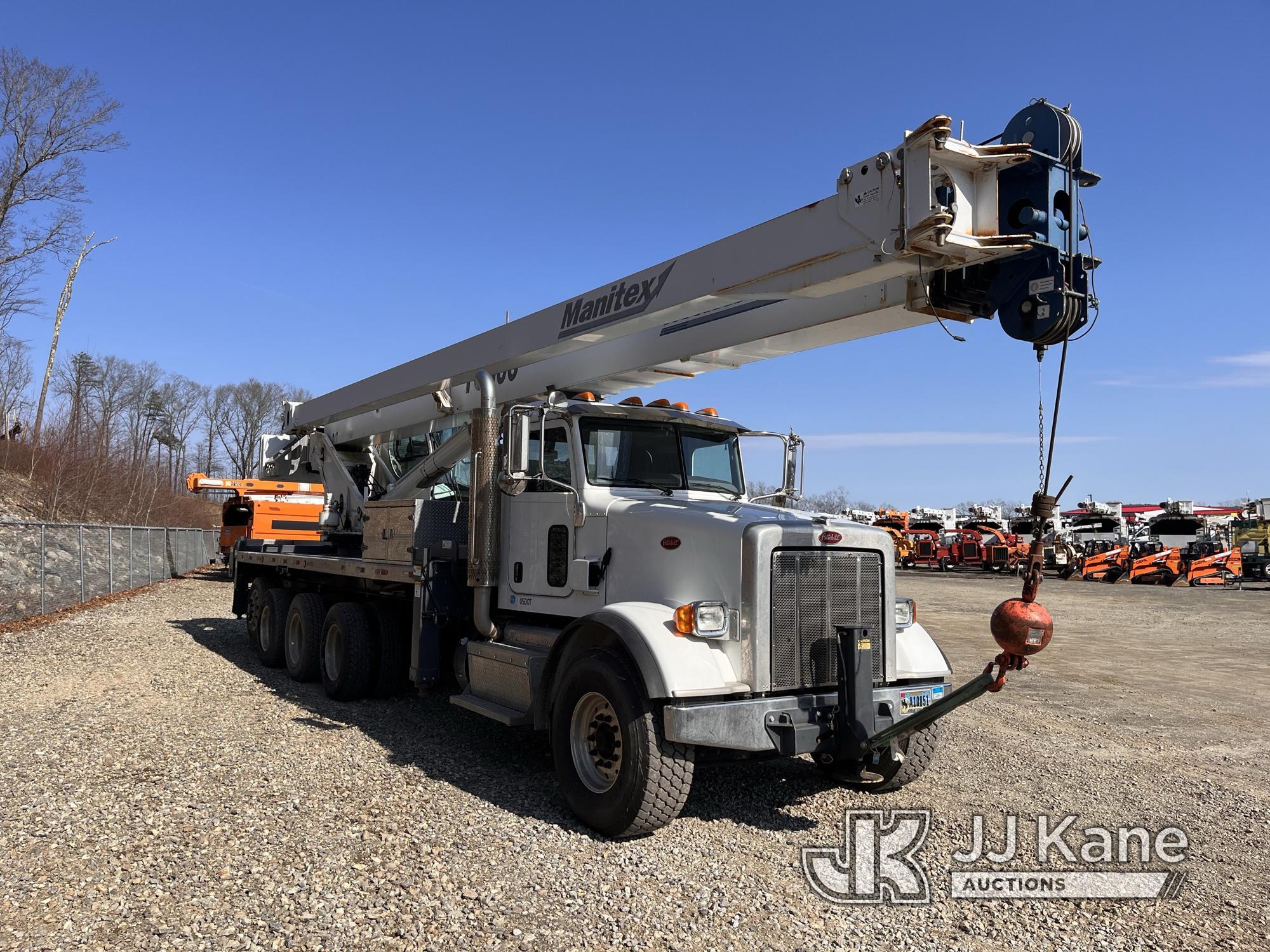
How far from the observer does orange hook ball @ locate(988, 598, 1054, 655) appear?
13.8ft

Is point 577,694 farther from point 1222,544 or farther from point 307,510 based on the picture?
point 1222,544

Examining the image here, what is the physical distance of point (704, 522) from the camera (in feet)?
17.2

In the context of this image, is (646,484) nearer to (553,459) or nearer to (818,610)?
Result: (553,459)

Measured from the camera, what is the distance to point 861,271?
186 inches

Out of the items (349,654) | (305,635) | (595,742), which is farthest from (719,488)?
(305,635)

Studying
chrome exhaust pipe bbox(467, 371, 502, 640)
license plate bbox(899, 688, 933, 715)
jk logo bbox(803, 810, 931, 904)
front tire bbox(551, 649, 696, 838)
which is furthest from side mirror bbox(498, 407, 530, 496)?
jk logo bbox(803, 810, 931, 904)

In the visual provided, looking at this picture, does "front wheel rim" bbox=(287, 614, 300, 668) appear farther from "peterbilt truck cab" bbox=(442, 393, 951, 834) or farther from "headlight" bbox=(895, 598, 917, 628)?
"headlight" bbox=(895, 598, 917, 628)

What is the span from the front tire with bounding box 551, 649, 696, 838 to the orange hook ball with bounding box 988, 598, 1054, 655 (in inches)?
69.1

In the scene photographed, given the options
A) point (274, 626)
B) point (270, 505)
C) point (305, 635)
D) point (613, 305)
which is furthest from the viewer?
point (270, 505)

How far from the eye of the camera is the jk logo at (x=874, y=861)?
4.32m

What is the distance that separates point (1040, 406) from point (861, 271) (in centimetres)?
115

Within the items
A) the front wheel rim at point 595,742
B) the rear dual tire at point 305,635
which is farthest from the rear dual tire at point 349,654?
the front wheel rim at point 595,742

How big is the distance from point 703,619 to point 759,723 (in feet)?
2.07

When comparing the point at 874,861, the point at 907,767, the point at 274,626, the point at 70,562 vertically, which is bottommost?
the point at 874,861
